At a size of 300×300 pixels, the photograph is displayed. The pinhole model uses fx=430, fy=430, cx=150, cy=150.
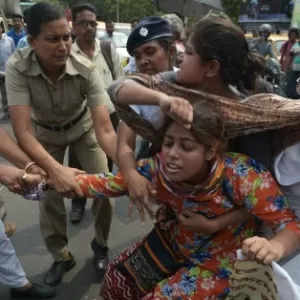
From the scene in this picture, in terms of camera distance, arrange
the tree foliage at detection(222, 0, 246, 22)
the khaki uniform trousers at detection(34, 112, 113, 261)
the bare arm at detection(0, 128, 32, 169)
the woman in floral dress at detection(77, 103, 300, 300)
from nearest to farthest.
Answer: the woman in floral dress at detection(77, 103, 300, 300)
the bare arm at detection(0, 128, 32, 169)
the khaki uniform trousers at detection(34, 112, 113, 261)
the tree foliage at detection(222, 0, 246, 22)

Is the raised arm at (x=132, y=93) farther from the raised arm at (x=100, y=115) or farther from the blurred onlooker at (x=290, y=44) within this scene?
the blurred onlooker at (x=290, y=44)

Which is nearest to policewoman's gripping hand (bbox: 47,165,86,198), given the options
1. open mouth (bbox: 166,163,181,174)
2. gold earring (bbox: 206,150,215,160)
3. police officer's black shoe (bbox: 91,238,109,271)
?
open mouth (bbox: 166,163,181,174)

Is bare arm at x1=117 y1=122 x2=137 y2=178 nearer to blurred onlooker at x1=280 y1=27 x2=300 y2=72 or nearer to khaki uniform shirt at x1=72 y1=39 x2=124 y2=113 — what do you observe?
khaki uniform shirt at x1=72 y1=39 x2=124 y2=113

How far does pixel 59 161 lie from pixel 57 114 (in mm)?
384

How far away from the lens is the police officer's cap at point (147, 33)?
2004mm

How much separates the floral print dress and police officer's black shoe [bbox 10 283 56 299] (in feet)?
3.67

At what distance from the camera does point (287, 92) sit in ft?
23.9

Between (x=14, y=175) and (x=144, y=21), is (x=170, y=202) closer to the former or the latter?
(x=14, y=175)

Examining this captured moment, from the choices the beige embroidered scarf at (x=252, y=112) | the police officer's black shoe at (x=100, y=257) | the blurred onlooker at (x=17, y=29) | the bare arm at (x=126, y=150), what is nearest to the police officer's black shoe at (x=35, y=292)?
the police officer's black shoe at (x=100, y=257)

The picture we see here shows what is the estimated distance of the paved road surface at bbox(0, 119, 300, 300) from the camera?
288 cm

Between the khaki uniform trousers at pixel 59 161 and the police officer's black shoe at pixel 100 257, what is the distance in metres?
0.08

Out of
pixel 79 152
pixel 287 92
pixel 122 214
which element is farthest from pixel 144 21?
pixel 287 92

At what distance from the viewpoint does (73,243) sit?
3.45 m

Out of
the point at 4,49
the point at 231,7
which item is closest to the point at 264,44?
the point at 4,49
